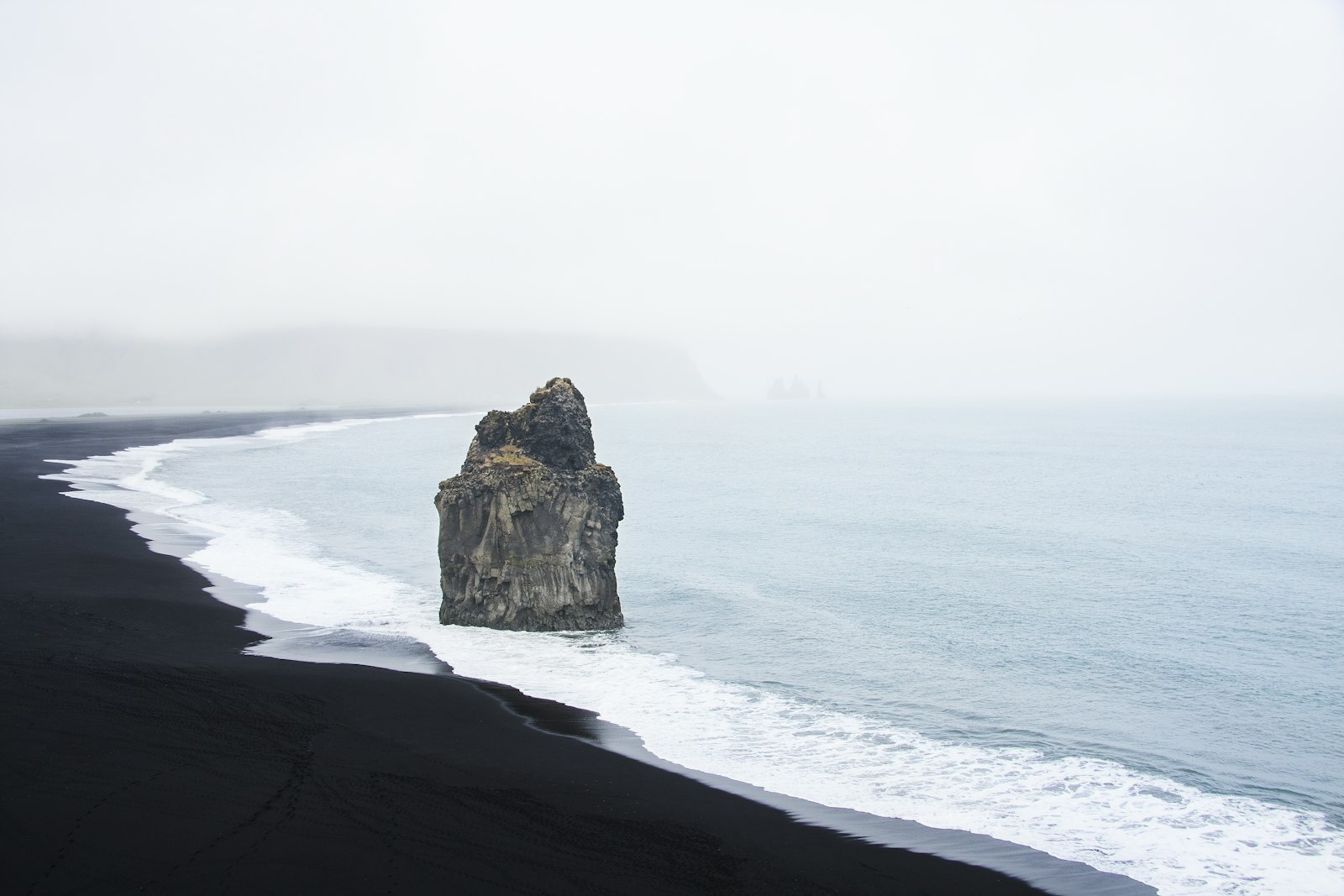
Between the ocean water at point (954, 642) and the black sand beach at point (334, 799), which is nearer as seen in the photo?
→ the black sand beach at point (334, 799)

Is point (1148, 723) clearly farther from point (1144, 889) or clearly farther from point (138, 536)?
point (138, 536)

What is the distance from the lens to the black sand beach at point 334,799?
12625 millimetres

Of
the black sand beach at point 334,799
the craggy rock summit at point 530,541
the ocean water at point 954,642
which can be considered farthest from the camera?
the craggy rock summit at point 530,541

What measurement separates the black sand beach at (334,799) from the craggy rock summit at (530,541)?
588cm

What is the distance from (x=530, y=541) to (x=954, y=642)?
1368 cm

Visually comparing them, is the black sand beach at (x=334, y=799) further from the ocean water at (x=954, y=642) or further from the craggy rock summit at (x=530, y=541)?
the craggy rock summit at (x=530, y=541)

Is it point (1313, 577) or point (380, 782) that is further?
point (1313, 577)

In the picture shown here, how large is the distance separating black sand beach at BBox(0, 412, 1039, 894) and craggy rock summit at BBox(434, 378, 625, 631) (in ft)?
19.3

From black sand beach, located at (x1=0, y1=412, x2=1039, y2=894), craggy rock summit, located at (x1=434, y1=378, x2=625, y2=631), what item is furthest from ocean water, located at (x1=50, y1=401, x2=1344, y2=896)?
black sand beach, located at (x1=0, y1=412, x2=1039, y2=894)

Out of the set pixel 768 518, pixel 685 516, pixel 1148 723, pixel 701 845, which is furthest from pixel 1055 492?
pixel 701 845

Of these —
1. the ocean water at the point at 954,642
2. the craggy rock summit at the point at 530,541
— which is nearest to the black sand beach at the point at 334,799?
the ocean water at the point at 954,642

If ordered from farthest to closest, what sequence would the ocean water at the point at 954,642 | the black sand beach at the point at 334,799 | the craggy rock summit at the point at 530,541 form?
the craggy rock summit at the point at 530,541 → the ocean water at the point at 954,642 → the black sand beach at the point at 334,799

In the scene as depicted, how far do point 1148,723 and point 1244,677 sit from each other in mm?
6235

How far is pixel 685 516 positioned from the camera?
61.2 meters
